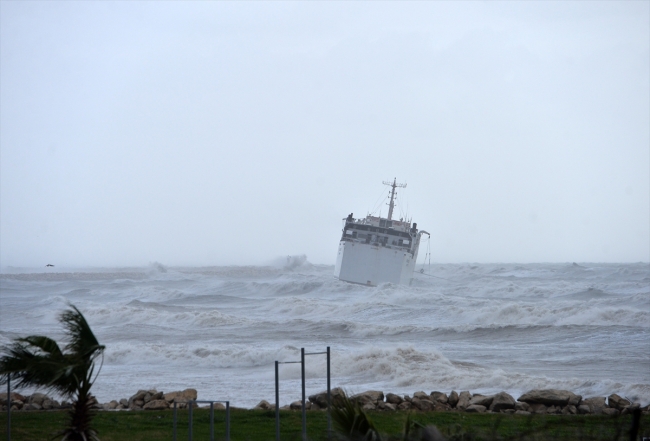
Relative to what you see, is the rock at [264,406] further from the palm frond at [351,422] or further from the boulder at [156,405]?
the palm frond at [351,422]

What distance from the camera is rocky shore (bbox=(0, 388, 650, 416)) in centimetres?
1357

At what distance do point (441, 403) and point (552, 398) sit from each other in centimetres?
206

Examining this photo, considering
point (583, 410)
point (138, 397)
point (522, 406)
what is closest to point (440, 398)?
point (522, 406)

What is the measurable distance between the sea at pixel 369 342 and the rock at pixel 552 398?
88.9 inches

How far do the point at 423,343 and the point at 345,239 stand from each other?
31.7 metres

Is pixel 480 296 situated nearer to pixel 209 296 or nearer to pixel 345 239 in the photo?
pixel 345 239

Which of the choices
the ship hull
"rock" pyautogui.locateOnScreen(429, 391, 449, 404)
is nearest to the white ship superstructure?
the ship hull

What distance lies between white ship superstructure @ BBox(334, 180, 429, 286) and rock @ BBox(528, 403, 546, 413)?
42780 mm

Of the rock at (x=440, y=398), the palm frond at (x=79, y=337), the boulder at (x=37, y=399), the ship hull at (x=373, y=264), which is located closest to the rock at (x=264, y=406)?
the rock at (x=440, y=398)

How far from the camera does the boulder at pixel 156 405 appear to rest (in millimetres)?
13916

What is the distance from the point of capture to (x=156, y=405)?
14.0 meters

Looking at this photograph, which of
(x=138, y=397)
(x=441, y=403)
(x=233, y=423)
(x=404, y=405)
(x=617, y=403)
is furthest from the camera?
(x=138, y=397)

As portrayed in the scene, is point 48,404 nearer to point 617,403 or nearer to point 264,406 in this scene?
point 264,406

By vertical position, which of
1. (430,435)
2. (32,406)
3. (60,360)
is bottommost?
(32,406)
